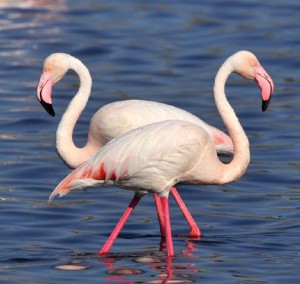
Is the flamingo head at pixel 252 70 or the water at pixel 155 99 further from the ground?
the flamingo head at pixel 252 70

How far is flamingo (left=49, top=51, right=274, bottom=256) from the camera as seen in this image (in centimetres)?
826

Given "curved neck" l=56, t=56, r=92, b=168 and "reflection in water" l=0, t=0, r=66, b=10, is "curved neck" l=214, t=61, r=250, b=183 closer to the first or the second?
"curved neck" l=56, t=56, r=92, b=168

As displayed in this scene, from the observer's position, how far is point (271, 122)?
44.7ft

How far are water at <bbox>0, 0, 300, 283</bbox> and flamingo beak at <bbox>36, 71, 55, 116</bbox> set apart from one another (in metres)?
0.95

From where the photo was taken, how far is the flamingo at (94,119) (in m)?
9.16

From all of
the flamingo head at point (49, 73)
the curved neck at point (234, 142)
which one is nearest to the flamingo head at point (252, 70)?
the curved neck at point (234, 142)

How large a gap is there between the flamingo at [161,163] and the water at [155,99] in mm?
487

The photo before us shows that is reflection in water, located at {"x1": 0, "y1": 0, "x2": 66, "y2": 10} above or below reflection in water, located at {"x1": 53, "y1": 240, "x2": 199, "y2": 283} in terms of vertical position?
above

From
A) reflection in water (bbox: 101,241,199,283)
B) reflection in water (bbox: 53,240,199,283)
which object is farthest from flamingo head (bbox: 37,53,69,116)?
reflection in water (bbox: 101,241,199,283)

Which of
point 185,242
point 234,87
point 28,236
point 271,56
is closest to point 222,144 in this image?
point 185,242

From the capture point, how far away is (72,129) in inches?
362

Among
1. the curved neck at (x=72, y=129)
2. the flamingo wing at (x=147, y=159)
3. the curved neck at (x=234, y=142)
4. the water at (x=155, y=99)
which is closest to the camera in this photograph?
the flamingo wing at (x=147, y=159)

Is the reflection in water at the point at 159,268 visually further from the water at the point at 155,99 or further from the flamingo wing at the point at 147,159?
the flamingo wing at the point at 147,159

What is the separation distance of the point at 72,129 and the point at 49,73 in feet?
1.45
